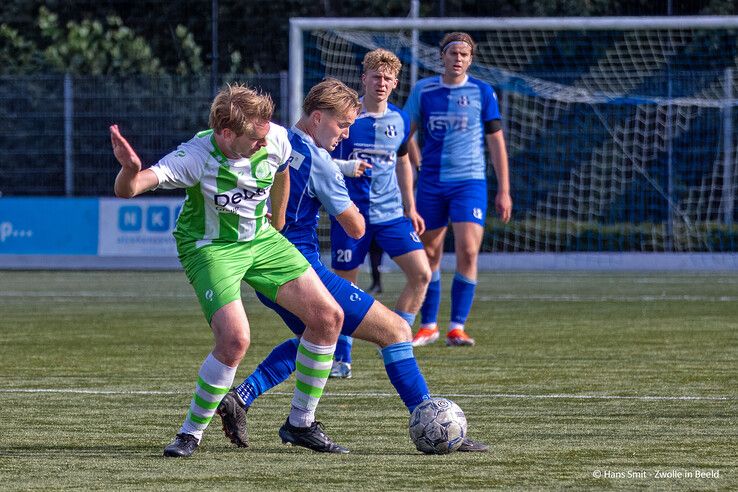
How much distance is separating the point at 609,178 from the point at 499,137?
1171 cm

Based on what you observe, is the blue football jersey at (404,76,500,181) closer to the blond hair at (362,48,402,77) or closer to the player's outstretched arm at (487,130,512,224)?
the player's outstretched arm at (487,130,512,224)

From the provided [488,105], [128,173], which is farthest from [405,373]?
[488,105]

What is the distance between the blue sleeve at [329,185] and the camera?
5836 mm

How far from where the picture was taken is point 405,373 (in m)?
5.66

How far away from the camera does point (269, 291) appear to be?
219 inches

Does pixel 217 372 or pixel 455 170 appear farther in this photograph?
pixel 455 170

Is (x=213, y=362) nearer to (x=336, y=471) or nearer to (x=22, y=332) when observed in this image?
(x=336, y=471)

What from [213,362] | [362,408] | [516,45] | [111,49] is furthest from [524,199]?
[213,362]

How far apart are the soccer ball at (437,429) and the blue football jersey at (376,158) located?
9.94 feet

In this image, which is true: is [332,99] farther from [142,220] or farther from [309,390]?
[142,220]

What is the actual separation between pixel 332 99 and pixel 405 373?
113 cm

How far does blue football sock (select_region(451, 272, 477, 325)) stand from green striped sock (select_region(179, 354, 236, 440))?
451cm

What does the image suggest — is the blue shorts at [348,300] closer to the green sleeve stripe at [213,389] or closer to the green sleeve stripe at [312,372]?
the green sleeve stripe at [312,372]

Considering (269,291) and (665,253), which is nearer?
(269,291)
